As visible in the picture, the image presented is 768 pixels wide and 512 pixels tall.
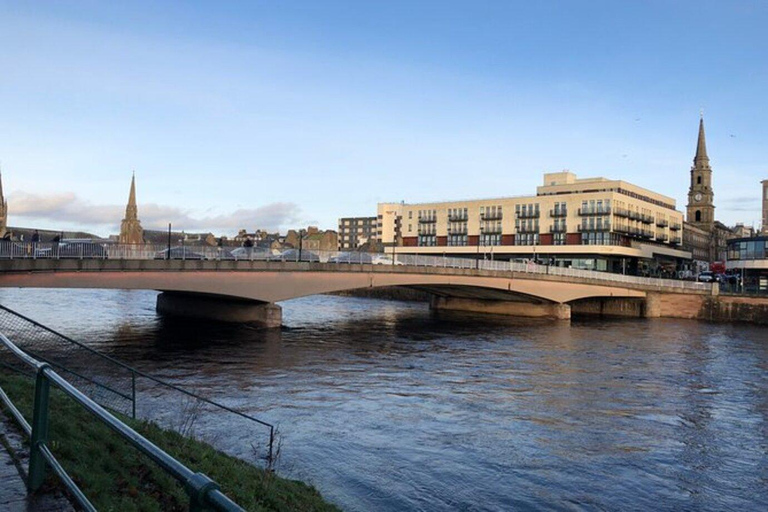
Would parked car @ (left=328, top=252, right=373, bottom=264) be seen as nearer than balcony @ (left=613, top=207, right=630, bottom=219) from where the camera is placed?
Yes

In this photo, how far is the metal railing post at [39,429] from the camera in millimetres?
5168

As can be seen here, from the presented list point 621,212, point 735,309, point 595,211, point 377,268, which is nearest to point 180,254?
point 377,268

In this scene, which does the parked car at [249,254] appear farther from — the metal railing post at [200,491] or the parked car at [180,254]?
the metal railing post at [200,491]

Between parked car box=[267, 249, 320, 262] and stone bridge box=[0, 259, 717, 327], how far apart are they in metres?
1.45

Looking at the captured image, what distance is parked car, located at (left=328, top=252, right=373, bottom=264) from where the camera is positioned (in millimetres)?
47425

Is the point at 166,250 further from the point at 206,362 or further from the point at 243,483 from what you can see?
the point at 243,483

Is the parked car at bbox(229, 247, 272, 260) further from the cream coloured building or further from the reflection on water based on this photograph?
the cream coloured building

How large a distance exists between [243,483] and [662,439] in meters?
13.1

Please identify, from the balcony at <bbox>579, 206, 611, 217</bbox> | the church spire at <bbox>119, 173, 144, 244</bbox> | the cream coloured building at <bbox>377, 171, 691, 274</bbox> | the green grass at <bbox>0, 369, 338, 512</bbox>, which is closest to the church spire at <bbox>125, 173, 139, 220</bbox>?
the church spire at <bbox>119, 173, 144, 244</bbox>

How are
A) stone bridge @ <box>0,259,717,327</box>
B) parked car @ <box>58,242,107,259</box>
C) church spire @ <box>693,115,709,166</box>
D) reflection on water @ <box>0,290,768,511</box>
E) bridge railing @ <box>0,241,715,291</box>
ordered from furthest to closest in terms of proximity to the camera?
1. church spire @ <box>693,115,709,166</box>
2. stone bridge @ <box>0,259,717,327</box>
3. parked car @ <box>58,242,107,259</box>
4. bridge railing @ <box>0,241,715,291</box>
5. reflection on water @ <box>0,290,768,511</box>

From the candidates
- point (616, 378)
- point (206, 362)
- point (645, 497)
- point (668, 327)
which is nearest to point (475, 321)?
point (668, 327)

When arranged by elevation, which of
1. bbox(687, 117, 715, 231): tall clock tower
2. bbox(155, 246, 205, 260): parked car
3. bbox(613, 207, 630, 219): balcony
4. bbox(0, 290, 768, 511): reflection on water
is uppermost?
bbox(687, 117, 715, 231): tall clock tower

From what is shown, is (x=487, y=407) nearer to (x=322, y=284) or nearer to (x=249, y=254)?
(x=249, y=254)

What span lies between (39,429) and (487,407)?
57.5 ft
